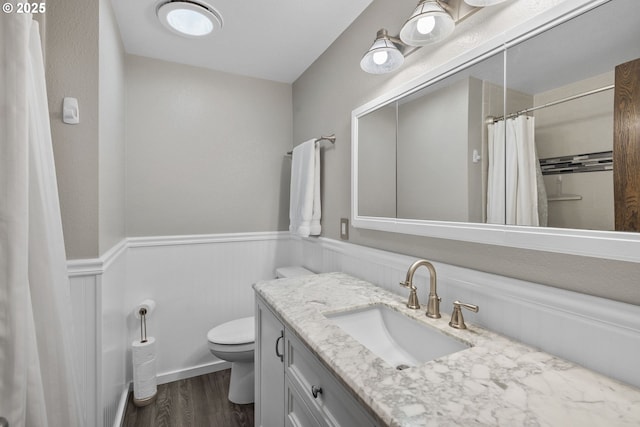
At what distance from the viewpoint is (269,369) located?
1.29 m

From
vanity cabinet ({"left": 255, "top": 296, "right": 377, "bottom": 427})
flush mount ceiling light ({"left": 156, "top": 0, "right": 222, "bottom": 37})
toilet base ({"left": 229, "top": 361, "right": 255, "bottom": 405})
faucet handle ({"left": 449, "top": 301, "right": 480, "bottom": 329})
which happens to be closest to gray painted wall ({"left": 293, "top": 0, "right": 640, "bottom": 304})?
faucet handle ({"left": 449, "top": 301, "right": 480, "bottom": 329})

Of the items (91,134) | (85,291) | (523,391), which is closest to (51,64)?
(91,134)

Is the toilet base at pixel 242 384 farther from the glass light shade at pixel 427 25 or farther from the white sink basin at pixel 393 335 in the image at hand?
the glass light shade at pixel 427 25

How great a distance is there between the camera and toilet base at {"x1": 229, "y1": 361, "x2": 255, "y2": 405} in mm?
1894

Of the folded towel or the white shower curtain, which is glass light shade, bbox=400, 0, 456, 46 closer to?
the folded towel

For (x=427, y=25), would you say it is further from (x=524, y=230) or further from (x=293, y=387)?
(x=293, y=387)

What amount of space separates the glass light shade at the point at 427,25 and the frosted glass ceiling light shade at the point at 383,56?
0.53 ft

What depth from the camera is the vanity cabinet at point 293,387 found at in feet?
2.54

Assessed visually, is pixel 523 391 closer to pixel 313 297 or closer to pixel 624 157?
pixel 624 157

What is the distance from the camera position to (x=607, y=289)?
0.73 m

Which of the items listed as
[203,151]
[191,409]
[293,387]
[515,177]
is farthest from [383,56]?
[191,409]

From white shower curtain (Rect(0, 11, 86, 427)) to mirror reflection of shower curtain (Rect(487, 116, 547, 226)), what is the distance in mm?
1302

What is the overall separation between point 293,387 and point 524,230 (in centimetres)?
91

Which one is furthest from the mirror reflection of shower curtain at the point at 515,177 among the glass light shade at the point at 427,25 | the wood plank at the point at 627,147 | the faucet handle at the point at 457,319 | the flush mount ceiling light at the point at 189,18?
the flush mount ceiling light at the point at 189,18
